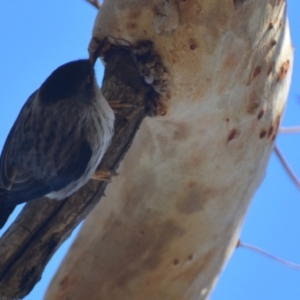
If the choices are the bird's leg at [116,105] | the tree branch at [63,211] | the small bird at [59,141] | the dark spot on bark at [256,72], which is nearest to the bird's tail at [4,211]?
the small bird at [59,141]

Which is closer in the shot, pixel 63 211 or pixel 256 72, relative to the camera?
pixel 63 211

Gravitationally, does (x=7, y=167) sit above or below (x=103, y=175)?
below

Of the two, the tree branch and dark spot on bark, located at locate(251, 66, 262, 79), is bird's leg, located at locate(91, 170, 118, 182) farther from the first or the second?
dark spot on bark, located at locate(251, 66, 262, 79)

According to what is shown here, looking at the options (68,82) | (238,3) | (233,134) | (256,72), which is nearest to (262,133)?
(233,134)

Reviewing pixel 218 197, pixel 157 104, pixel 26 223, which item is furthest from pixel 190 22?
pixel 26 223

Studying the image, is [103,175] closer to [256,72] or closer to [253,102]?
[253,102]

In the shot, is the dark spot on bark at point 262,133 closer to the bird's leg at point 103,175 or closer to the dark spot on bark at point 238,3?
the dark spot on bark at point 238,3

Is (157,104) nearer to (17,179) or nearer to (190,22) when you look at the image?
(190,22)
